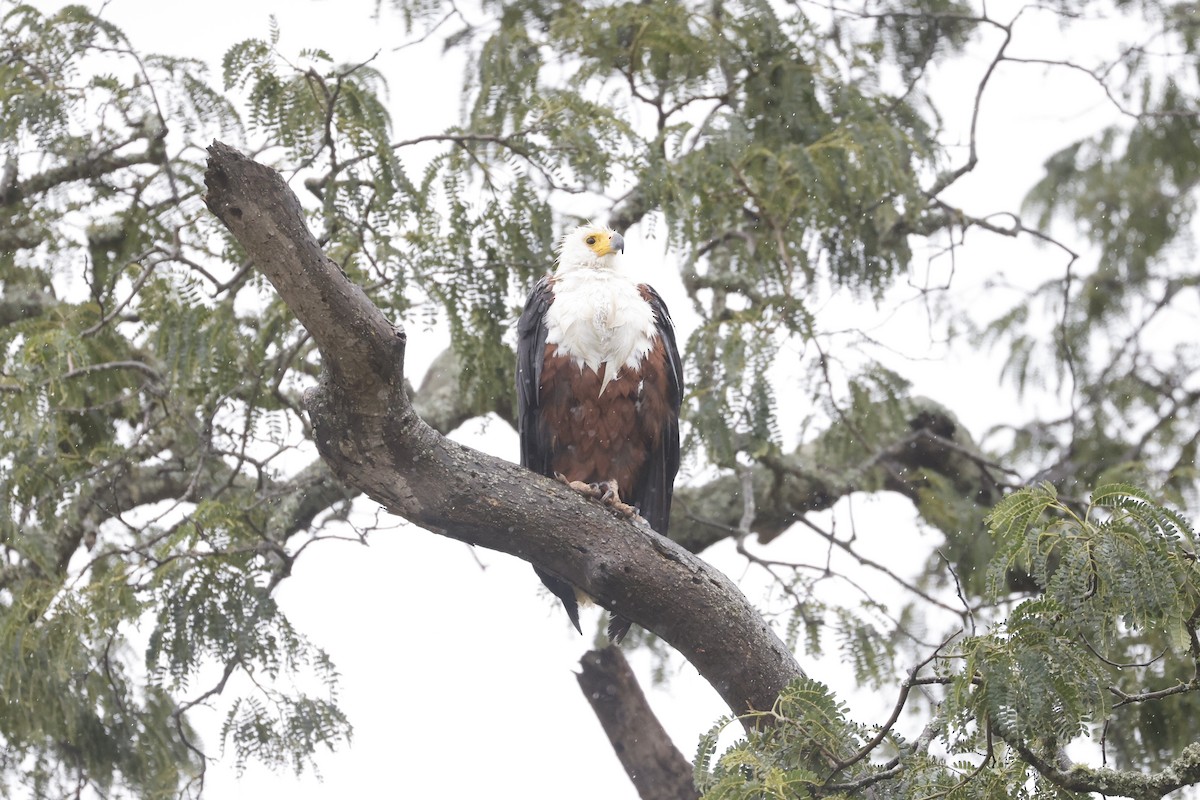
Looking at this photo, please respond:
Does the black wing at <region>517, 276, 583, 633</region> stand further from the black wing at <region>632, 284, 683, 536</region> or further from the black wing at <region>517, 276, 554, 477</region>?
the black wing at <region>632, 284, 683, 536</region>

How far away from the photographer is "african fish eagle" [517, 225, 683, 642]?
13.6 ft

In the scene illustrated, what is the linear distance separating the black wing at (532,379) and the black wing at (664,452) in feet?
1.21

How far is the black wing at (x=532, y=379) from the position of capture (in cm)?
421

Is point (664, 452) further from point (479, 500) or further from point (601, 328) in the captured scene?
point (479, 500)

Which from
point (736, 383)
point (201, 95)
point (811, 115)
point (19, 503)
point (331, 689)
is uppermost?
point (811, 115)

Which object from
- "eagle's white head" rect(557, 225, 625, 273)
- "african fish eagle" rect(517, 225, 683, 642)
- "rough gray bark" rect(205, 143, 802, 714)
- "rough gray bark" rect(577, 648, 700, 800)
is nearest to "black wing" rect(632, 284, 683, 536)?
"african fish eagle" rect(517, 225, 683, 642)

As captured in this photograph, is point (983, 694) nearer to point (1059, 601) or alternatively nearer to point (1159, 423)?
point (1059, 601)

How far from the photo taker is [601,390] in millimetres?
4125

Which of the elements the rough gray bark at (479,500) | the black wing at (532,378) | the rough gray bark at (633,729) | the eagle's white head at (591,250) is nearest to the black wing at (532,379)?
the black wing at (532,378)

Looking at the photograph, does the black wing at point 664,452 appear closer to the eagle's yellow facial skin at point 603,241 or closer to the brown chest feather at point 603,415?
the brown chest feather at point 603,415

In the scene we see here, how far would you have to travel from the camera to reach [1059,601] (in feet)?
7.68

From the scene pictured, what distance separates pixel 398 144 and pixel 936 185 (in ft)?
9.02

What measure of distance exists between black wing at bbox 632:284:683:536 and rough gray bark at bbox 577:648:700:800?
59 centimetres

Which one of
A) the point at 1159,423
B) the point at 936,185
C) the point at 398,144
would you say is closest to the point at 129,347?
the point at 398,144
